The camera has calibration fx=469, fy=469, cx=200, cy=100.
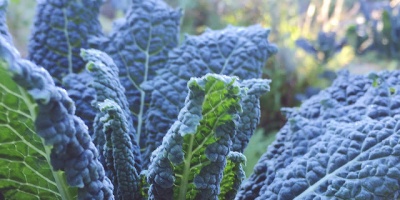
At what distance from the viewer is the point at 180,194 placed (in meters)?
0.77

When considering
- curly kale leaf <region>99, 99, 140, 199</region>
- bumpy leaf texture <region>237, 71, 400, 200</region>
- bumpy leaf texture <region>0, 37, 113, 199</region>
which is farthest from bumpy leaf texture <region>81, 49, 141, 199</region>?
bumpy leaf texture <region>237, 71, 400, 200</region>

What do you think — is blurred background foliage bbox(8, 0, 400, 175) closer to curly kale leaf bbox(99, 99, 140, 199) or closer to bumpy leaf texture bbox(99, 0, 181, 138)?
bumpy leaf texture bbox(99, 0, 181, 138)

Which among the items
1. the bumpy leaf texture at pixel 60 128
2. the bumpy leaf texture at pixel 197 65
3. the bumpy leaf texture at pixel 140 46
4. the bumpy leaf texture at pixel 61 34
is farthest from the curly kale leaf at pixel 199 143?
the bumpy leaf texture at pixel 61 34

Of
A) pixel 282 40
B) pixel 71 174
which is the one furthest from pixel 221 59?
pixel 282 40

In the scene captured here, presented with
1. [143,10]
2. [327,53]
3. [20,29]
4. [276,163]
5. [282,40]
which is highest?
[20,29]

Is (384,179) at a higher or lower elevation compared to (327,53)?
lower

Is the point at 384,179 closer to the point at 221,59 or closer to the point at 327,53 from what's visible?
the point at 221,59

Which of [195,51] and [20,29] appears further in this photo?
[20,29]

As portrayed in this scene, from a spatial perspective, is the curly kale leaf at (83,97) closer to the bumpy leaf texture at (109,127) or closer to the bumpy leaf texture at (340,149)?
the bumpy leaf texture at (109,127)

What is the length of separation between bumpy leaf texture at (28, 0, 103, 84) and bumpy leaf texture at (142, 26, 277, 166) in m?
0.24

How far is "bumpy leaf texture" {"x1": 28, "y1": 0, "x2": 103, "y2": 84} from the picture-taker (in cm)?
115

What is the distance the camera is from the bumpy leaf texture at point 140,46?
1.13 m

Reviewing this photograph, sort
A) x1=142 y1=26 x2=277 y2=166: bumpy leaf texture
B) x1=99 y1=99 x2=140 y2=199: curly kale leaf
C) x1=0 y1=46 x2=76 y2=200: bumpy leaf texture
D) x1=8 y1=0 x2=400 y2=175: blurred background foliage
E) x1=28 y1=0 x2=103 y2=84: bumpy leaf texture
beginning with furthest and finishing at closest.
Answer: x1=8 y1=0 x2=400 y2=175: blurred background foliage, x1=28 y1=0 x2=103 y2=84: bumpy leaf texture, x1=142 y1=26 x2=277 y2=166: bumpy leaf texture, x1=99 y1=99 x2=140 y2=199: curly kale leaf, x1=0 y1=46 x2=76 y2=200: bumpy leaf texture

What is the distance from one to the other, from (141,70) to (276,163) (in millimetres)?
403
